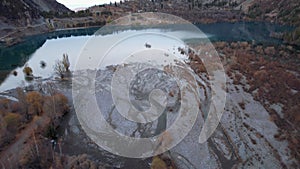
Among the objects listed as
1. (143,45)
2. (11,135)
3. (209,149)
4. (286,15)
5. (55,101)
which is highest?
(286,15)

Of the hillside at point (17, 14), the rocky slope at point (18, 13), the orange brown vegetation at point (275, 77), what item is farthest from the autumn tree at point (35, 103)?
the rocky slope at point (18, 13)

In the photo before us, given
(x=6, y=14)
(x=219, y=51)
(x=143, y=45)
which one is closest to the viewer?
(x=219, y=51)

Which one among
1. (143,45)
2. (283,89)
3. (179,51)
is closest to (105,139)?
(283,89)

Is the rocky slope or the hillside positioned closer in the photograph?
the hillside

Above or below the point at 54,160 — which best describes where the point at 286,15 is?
above

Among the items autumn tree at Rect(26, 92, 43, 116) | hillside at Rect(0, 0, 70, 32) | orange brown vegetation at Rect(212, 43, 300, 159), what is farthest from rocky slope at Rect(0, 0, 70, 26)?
orange brown vegetation at Rect(212, 43, 300, 159)

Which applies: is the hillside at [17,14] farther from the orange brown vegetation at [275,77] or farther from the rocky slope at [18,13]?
the orange brown vegetation at [275,77]

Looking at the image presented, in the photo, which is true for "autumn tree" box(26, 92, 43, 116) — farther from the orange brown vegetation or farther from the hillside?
the hillside

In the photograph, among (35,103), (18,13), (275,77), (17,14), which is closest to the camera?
(35,103)

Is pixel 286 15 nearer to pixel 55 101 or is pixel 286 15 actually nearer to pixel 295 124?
pixel 295 124

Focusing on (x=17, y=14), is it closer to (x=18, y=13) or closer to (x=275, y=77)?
(x=18, y=13)

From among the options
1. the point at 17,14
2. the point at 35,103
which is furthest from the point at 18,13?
the point at 35,103
